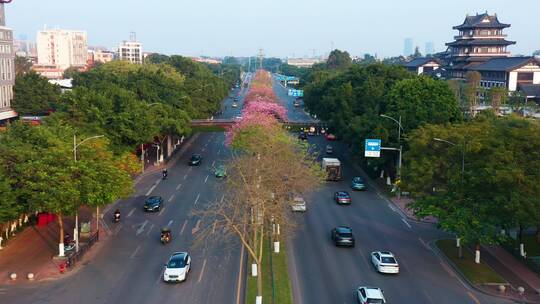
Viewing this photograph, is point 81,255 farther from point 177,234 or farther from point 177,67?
point 177,67

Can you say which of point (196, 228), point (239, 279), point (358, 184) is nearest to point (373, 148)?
point (358, 184)

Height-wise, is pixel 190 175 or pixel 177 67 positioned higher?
pixel 177 67

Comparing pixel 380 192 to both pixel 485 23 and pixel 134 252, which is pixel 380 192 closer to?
pixel 134 252

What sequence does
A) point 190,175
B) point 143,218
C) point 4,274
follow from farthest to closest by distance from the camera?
point 190,175
point 143,218
point 4,274

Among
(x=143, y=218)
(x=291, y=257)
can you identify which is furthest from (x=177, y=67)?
(x=291, y=257)

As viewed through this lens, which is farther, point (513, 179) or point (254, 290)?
point (513, 179)

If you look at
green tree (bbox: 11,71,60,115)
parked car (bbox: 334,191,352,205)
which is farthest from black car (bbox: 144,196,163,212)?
green tree (bbox: 11,71,60,115)

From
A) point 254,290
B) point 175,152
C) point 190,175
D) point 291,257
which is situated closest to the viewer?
point 254,290
